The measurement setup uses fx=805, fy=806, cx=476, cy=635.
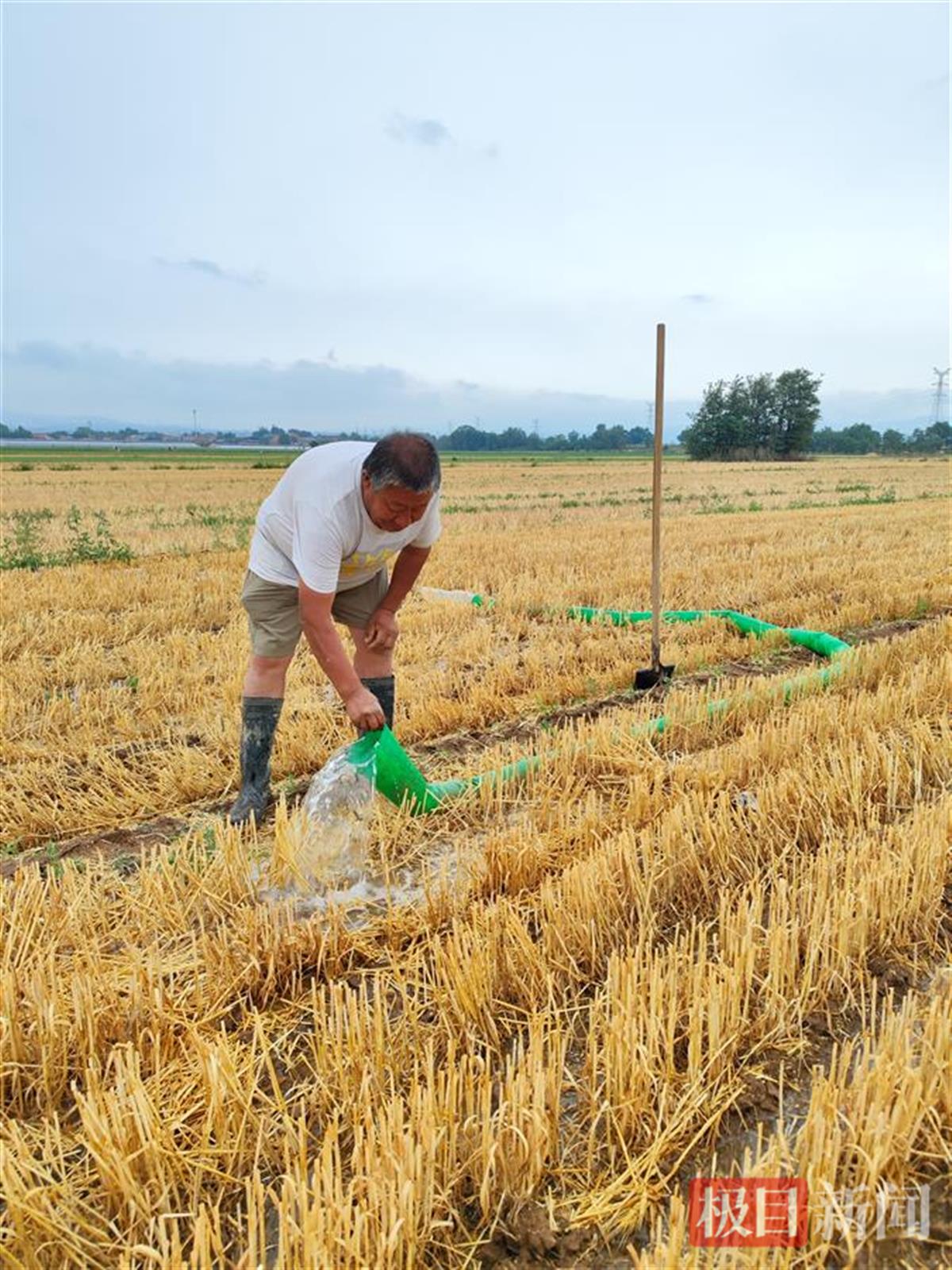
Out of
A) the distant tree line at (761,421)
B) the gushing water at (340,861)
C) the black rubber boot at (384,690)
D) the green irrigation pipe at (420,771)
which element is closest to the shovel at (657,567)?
the green irrigation pipe at (420,771)

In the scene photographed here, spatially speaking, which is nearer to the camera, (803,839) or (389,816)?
(803,839)

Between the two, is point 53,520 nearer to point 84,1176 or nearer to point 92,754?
point 92,754

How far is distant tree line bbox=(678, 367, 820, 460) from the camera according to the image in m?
73.7

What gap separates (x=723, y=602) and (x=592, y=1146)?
7035mm

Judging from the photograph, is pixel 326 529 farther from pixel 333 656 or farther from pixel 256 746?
pixel 256 746

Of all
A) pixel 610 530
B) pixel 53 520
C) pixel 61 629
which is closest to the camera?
pixel 61 629

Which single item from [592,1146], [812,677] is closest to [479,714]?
[812,677]

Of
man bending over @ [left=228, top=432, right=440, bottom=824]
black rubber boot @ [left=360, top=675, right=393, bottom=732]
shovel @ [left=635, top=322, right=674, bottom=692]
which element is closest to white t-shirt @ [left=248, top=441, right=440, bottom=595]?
man bending over @ [left=228, top=432, right=440, bottom=824]

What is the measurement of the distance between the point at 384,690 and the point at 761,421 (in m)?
79.2

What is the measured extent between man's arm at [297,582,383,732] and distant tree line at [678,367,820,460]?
7572 centimetres

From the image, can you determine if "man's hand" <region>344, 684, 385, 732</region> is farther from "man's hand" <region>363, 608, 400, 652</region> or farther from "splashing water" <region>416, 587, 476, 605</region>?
"splashing water" <region>416, 587, 476, 605</region>

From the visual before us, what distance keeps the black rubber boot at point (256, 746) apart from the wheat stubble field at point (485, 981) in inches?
10.5

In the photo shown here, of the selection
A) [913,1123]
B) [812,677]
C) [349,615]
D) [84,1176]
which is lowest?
[84,1176]

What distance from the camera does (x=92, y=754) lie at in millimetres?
4562
